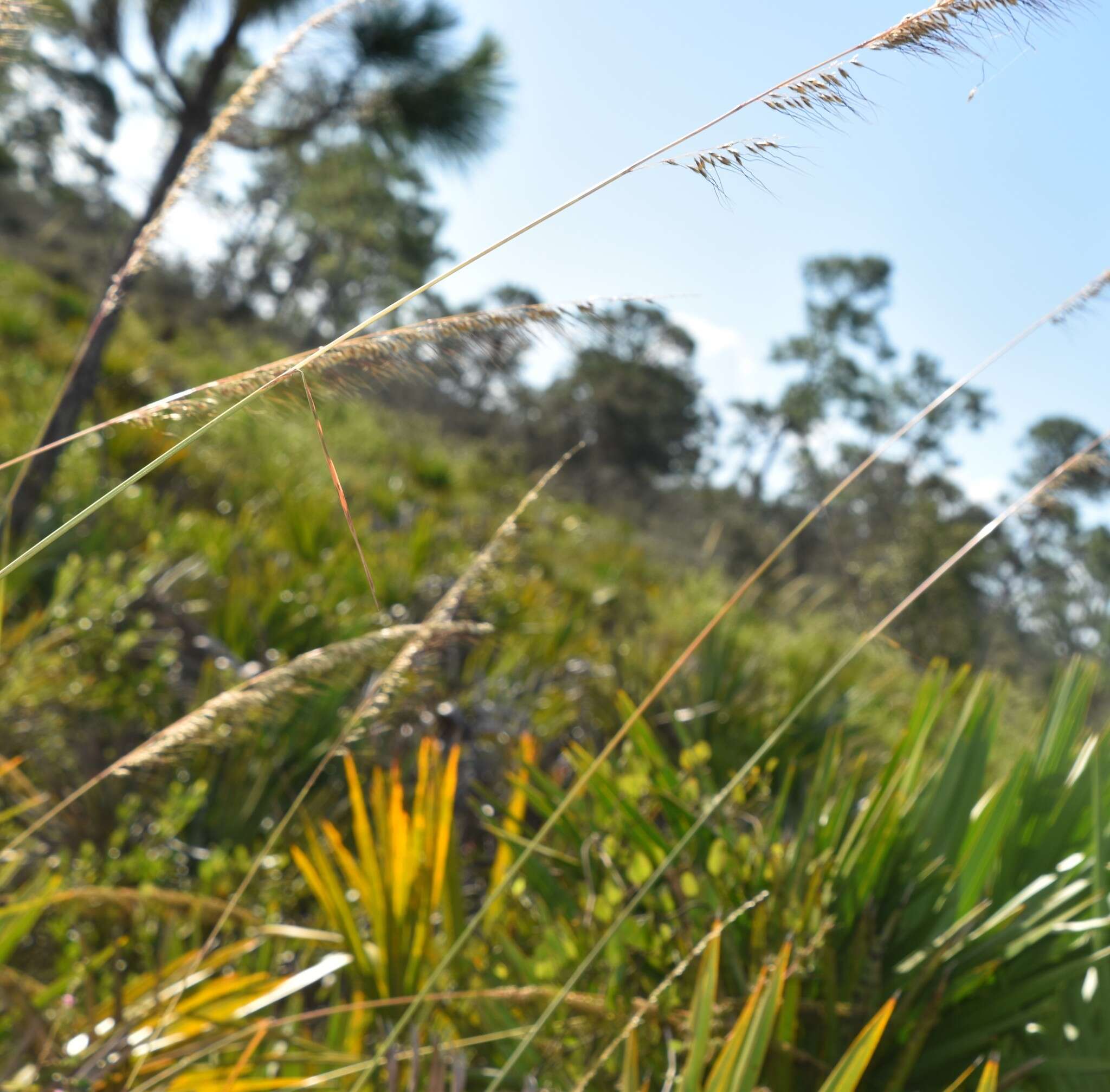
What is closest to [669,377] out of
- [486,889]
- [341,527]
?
[341,527]

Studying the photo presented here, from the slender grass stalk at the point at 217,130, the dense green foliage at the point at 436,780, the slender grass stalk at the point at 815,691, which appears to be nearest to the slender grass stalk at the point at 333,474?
the dense green foliage at the point at 436,780

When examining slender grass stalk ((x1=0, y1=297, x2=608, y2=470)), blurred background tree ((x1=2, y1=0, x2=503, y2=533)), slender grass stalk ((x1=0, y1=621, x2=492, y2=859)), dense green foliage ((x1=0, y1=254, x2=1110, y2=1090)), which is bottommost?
dense green foliage ((x1=0, y1=254, x2=1110, y2=1090))

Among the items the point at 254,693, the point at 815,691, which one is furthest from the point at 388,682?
the point at 815,691

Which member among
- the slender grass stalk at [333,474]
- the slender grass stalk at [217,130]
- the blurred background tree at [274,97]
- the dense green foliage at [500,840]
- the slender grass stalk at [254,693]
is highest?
the blurred background tree at [274,97]

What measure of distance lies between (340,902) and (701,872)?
74 centimetres

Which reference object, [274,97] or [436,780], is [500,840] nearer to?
[436,780]

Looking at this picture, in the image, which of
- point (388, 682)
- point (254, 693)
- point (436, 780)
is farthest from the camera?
point (436, 780)

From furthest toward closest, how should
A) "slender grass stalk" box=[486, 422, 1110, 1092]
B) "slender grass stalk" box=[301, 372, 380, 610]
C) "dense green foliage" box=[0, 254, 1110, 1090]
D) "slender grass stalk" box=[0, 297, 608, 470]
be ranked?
"dense green foliage" box=[0, 254, 1110, 1090] < "slender grass stalk" box=[486, 422, 1110, 1092] < "slender grass stalk" box=[0, 297, 608, 470] < "slender grass stalk" box=[301, 372, 380, 610]

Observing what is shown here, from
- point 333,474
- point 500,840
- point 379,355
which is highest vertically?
point 379,355

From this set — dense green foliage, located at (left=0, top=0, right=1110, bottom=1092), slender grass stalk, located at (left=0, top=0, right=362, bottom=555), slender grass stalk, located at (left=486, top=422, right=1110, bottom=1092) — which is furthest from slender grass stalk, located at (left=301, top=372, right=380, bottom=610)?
slender grass stalk, located at (left=0, top=0, right=362, bottom=555)

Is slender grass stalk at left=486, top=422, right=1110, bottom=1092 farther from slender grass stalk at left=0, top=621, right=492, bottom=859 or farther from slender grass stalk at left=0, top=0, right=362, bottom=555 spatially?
slender grass stalk at left=0, top=0, right=362, bottom=555

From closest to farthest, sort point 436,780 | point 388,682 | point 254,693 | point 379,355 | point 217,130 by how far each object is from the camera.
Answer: point 379,355, point 254,693, point 388,682, point 217,130, point 436,780

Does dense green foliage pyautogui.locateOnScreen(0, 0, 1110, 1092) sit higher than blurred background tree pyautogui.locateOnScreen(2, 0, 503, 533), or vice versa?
blurred background tree pyautogui.locateOnScreen(2, 0, 503, 533)

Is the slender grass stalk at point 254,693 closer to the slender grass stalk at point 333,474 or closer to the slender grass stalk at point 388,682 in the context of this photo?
the slender grass stalk at point 388,682
